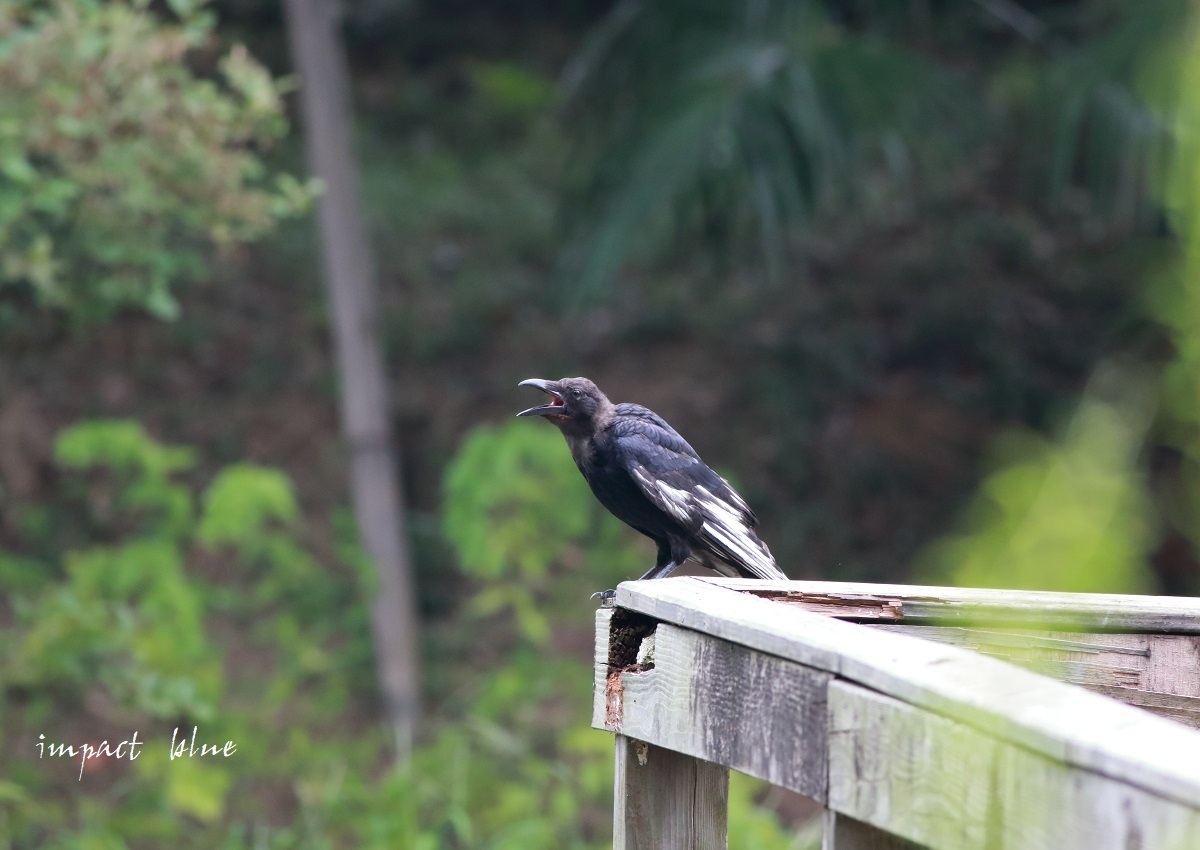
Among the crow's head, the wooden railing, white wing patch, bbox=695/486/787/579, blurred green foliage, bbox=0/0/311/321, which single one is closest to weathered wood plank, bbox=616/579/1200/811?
the wooden railing

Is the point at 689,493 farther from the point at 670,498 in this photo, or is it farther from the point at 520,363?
the point at 520,363

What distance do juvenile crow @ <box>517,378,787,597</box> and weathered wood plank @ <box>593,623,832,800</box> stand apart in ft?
3.40

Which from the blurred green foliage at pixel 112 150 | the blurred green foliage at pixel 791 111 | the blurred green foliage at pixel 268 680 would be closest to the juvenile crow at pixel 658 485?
the blurred green foliage at pixel 112 150

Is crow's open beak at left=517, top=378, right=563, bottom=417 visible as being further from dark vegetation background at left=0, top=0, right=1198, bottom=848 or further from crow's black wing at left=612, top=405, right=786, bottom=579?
dark vegetation background at left=0, top=0, right=1198, bottom=848

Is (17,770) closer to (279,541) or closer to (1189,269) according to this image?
(279,541)

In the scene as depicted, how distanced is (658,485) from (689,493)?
0.11m

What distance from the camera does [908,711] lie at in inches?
59.4

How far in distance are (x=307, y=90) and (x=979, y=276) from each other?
507 cm

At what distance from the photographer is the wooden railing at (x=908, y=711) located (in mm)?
1151

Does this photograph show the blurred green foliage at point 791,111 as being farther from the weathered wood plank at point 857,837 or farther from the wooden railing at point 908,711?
the weathered wood plank at point 857,837

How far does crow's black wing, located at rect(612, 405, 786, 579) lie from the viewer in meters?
3.36

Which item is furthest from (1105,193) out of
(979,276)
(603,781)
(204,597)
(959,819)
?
(959,819)

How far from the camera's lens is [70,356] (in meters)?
8.70

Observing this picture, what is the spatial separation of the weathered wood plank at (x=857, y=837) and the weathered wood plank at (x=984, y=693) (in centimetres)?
19
